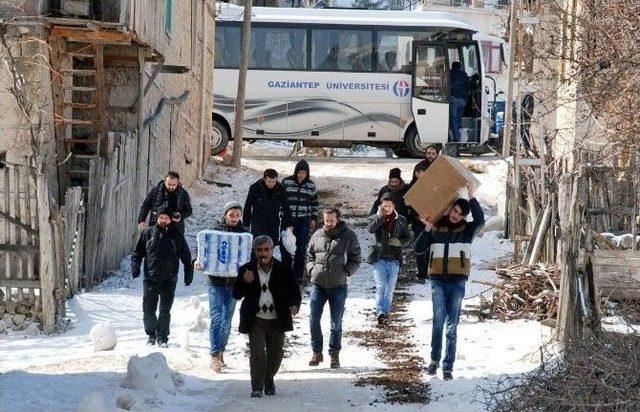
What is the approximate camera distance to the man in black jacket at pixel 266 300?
1046 centimetres

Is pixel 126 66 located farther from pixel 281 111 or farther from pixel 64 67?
pixel 281 111

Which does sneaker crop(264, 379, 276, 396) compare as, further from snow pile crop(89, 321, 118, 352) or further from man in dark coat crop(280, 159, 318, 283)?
man in dark coat crop(280, 159, 318, 283)

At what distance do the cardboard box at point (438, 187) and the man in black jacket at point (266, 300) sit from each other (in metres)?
1.65

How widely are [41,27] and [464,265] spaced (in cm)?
758

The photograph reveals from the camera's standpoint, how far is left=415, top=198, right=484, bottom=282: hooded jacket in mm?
10797

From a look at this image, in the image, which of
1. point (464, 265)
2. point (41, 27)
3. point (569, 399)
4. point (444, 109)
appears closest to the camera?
point (569, 399)

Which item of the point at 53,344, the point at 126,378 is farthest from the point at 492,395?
the point at 53,344

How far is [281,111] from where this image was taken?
3050 centimetres

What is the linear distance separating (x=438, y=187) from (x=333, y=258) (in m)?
1.23

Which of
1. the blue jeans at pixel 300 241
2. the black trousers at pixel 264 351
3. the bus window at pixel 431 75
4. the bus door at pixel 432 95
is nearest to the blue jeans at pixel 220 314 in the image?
the black trousers at pixel 264 351

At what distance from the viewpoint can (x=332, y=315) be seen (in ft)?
38.4

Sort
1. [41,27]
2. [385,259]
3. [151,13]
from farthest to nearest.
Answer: [151,13] < [41,27] < [385,259]

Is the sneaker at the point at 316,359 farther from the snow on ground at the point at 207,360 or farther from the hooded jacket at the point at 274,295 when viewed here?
the hooded jacket at the point at 274,295

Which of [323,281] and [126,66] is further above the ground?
[126,66]
